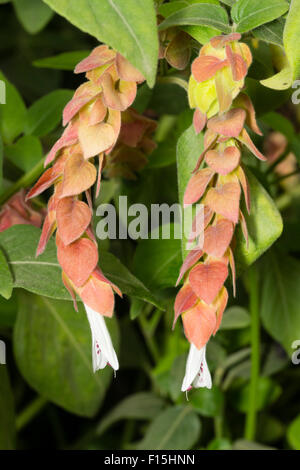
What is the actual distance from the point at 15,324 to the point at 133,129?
221mm

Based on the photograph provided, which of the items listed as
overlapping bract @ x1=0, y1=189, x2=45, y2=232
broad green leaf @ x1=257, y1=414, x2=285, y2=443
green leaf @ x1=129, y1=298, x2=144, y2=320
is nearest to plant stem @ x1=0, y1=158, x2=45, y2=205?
overlapping bract @ x1=0, y1=189, x2=45, y2=232

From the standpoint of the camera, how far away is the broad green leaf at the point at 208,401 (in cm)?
58

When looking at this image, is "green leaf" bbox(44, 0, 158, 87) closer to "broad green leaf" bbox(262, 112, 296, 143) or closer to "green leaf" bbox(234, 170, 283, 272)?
"green leaf" bbox(234, 170, 283, 272)

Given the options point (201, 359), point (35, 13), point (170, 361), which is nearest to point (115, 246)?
point (170, 361)

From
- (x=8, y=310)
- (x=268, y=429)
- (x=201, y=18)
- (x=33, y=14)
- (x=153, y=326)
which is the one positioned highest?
(x=201, y=18)

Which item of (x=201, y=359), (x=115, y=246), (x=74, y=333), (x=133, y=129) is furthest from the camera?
(x=115, y=246)

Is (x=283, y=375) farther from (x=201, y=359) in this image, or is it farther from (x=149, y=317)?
(x=201, y=359)

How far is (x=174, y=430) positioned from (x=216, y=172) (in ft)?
1.16

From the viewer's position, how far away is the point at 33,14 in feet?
2.17

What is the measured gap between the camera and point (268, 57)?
1.28 feet

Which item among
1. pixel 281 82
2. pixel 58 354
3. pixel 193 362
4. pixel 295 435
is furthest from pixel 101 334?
pixel 295 435

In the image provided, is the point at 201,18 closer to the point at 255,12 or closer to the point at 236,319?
the point at 255,12

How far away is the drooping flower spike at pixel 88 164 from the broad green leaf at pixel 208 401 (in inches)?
12.1

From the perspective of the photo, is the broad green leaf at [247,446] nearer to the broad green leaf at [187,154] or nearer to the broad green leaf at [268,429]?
the broad green leaf at [268,429]
